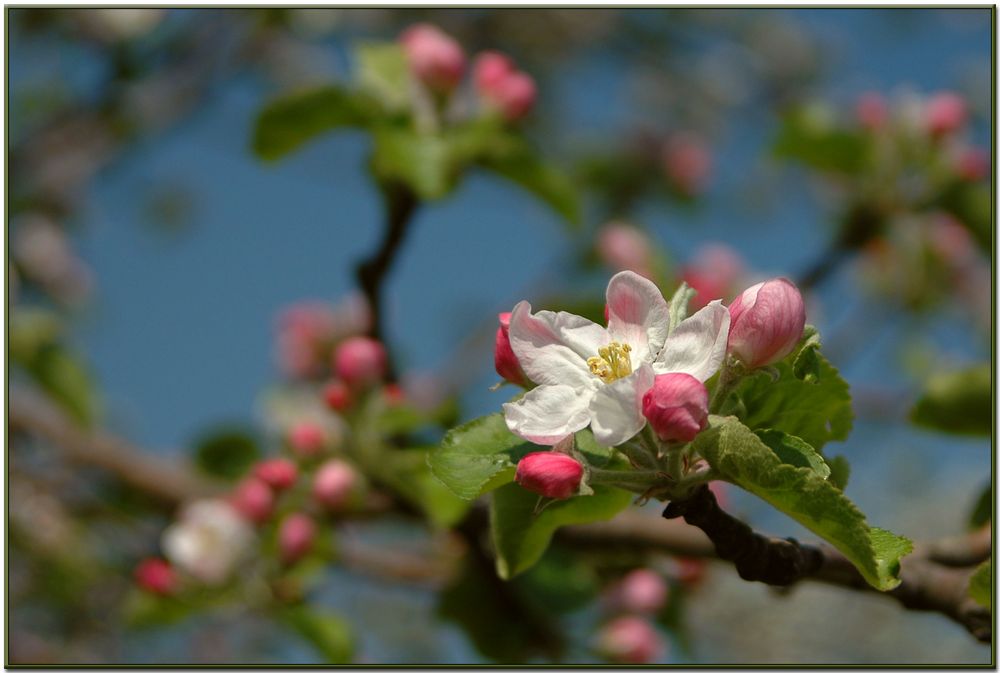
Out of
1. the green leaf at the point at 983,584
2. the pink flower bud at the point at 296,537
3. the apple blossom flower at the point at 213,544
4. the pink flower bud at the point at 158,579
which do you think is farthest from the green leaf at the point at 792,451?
the pink flower bud at the point at 158,579

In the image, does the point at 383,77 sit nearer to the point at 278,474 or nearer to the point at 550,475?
the point at 278,474

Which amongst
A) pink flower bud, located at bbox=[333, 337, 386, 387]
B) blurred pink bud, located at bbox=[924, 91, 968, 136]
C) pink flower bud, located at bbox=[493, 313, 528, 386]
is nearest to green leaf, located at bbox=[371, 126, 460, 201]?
pink flower bud, located at bbox=[333, 337, 386, 387]

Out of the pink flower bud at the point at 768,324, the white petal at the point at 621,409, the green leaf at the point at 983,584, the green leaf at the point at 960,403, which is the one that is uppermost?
the pink flower bud at the point at 768,324

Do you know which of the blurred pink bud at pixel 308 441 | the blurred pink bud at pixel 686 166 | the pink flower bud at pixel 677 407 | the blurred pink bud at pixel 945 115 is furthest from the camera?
the blurred pink bud at pixel 686 166

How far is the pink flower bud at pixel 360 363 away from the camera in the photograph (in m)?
1.63

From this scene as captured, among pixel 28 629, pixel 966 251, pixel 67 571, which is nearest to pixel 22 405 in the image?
pixel 67 571

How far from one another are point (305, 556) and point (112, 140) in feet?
7.82

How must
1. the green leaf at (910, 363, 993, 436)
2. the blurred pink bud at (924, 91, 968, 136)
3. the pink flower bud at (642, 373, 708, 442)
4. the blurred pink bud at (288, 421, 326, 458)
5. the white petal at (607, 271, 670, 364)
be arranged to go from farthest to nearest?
the blurred pink bud at (924, 91, 968, 136) < the blurred pink bud at (288, 421, 326, 458) < the green leaf at (910, 363, 993, 436) < the white petal at (607, 271, 670, 364) < the pink flower bud at (642, 373, 708, 442)

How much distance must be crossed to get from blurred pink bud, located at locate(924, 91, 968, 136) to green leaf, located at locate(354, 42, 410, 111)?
1223 mm

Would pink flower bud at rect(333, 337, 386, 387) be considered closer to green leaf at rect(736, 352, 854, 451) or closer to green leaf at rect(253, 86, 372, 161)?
green leaf at rect(253, 86, 372, 161)

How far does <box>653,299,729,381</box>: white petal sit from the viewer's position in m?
0.72

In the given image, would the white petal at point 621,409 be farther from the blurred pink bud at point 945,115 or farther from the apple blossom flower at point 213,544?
the blurred pink bud at point 945,115

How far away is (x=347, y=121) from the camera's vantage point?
1638 mm

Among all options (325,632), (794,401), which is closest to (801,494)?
(794,401)
